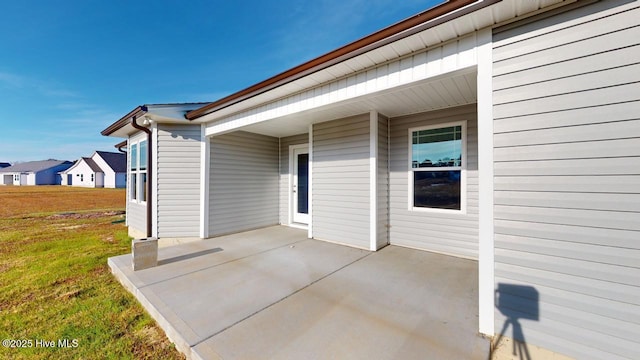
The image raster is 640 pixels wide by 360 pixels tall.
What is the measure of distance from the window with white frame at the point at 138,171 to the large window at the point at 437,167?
21.2 ft

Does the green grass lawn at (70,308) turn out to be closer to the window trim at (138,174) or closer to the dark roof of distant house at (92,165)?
the window trim at (138,174)

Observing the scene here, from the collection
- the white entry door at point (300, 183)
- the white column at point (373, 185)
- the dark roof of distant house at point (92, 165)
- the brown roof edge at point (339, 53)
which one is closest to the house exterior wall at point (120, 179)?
the dark roof of distant house at point (92, 165)

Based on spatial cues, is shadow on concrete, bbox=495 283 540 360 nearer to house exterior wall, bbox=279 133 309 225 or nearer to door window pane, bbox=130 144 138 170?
house exterior wall, bbox=279 133 309 225

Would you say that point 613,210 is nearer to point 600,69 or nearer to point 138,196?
point 600,69

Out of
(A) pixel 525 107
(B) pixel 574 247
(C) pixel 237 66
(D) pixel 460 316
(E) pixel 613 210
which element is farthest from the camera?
(C) pixel 237 66

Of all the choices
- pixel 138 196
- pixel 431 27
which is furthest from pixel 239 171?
pixel 431 27

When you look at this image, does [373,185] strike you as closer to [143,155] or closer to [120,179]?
[143,155]

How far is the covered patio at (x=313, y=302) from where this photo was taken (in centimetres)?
197

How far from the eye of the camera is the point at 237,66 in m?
10.1

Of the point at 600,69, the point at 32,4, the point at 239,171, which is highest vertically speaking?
the point at 32,4

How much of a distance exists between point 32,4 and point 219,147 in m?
5.34

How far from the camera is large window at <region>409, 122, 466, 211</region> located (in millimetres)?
4129

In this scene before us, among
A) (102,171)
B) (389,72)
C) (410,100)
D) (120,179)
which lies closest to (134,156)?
(389,72)

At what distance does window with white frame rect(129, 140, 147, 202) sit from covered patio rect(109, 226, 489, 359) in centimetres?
265
